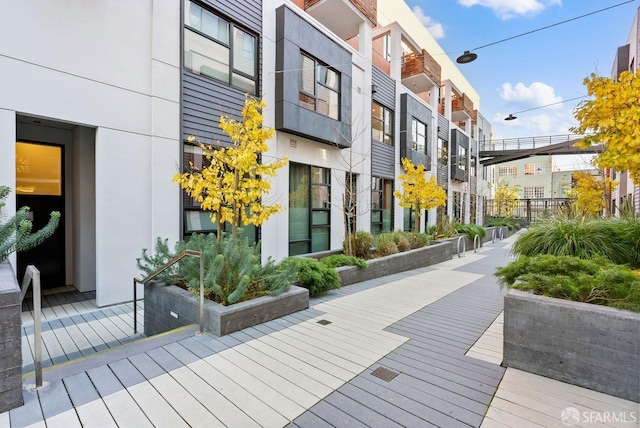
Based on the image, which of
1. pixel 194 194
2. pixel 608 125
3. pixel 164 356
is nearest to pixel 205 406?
pixel 164 356

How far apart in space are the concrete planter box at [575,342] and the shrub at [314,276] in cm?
275

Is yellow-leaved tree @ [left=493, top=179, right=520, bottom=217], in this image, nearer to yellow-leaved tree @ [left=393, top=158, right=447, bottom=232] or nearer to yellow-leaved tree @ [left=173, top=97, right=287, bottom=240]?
yellow-leaved tree @ [left=393, top=158, right=447, bottom=232]

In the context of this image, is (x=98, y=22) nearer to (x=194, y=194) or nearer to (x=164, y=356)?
(x=194, y=194)

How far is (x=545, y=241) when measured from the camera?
16.0ft

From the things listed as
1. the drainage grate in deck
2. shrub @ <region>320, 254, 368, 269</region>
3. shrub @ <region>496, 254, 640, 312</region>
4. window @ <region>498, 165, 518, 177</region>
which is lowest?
the drainage grate in deck

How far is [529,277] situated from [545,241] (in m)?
2.27

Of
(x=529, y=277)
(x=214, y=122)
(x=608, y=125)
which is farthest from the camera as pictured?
(x=214, y=122)

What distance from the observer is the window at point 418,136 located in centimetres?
1328

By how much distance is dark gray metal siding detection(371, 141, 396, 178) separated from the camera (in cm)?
1099

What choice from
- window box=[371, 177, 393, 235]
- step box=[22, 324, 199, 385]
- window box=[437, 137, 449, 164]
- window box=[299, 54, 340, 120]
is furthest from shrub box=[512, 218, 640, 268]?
window box=[437, 137, 449, 164]

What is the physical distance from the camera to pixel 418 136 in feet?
45.4

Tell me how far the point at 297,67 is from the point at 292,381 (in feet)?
23.2

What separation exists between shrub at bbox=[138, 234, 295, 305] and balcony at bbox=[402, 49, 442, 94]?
12.8 metres

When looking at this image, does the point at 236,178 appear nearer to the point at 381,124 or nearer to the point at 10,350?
the point at 10,350
